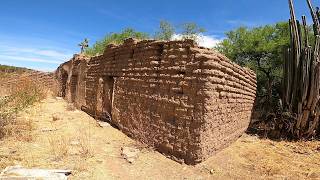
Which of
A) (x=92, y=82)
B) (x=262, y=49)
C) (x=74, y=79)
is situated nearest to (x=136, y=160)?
(x=92, y=82)

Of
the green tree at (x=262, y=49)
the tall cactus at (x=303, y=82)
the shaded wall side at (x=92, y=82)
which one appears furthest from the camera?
the green tree at (x=262, y=49)

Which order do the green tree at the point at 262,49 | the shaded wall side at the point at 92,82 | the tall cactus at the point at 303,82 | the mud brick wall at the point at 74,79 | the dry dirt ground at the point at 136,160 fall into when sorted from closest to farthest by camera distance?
the dry dirt ground at the point at 136,160, the tall cactus at the point at 303,82, the shaded wall side at the point at 92,82, the mud brick wall at the point at 74,79, the green tree at the point at 262,49

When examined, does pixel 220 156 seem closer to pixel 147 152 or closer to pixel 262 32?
pixel 147 152

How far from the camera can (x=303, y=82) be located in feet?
27.1

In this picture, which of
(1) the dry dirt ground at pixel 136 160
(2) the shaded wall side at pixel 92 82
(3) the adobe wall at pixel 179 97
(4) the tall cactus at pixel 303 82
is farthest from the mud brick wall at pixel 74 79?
(4) the tall cactus at pixel 303 82

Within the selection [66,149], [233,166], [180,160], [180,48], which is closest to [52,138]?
[66,149]

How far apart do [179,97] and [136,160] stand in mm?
1324

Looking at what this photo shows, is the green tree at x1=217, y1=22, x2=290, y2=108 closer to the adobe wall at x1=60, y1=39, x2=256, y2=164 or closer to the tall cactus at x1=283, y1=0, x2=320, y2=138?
the tall cactus at x1=283, y1=0, x2=320, y2=138

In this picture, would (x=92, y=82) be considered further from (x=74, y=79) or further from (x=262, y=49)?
(x=262, y=49)

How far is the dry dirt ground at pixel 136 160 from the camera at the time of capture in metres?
4.96

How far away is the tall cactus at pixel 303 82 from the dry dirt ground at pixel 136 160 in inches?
31.3

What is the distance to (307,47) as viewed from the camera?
27.4ft

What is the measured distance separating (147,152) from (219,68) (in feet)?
6.60

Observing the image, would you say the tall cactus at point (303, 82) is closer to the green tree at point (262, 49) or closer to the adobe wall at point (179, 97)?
the adobe wall at point (179, 97)
